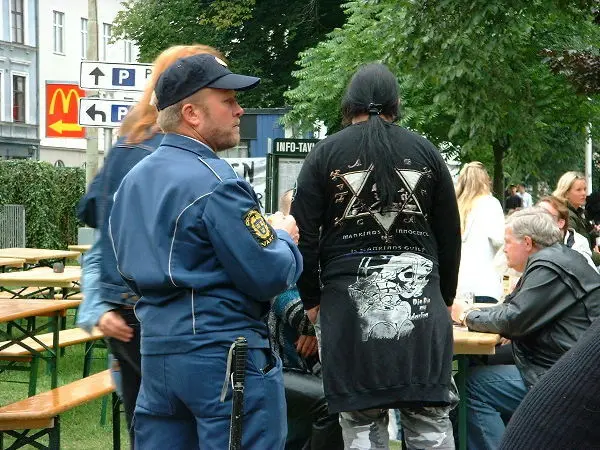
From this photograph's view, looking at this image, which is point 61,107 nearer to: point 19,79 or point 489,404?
point 489,404

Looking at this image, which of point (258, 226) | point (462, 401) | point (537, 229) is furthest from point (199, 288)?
point (462, 401)

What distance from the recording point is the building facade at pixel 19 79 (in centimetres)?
5059

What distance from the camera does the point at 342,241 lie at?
4.66 meters

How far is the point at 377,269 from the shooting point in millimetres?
4594

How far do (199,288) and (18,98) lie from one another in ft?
165

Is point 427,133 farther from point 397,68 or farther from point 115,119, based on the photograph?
point 115,119

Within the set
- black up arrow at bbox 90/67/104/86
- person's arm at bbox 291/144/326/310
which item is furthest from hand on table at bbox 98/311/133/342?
black up arrow at bbox 90/67/104/86

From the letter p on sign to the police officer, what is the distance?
8.43 meters

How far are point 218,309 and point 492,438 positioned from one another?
370cm

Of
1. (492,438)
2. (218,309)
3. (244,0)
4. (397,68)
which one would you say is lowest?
(492,438)

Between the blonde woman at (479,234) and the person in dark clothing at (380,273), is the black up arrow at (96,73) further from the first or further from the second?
the person in dark clothing at (380,273)

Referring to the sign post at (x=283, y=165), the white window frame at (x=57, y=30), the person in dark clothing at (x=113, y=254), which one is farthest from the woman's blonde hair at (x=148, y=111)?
the white window frame at (x=57, y=30)

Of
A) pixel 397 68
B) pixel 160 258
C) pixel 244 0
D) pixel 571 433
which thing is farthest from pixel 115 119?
pixel 244 0

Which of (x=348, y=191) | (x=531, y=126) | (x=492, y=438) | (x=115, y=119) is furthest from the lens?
Result: (x=531, y=126)
